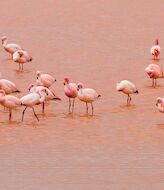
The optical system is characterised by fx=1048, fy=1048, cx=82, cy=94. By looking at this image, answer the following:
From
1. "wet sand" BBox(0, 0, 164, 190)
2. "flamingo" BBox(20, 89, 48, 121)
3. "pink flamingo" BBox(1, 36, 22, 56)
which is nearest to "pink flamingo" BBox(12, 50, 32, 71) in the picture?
"wet sand" BBox(0, 0, 164, 190)

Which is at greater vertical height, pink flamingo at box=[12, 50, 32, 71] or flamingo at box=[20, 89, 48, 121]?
pink flamingo at box=[12, 50, 32, 71]

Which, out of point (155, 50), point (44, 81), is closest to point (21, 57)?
point (44, 81)

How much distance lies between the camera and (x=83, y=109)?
16797 mm

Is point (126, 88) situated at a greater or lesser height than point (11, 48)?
lesser

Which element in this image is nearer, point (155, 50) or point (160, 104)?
point (160, 104)

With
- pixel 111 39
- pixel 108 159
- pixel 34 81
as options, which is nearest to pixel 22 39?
pixel 111 39

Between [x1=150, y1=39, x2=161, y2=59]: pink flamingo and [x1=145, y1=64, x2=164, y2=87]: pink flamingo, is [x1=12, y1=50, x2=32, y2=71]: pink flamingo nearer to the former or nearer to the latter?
[x1=150, y1=39, x2=161, y2=59]: pink flamingo

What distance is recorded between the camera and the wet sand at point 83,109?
13328 mm

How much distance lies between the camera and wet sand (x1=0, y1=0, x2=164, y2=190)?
13.3m

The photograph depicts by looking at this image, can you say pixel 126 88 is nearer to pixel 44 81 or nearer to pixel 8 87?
pixel 44 81

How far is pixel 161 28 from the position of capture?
24.2m

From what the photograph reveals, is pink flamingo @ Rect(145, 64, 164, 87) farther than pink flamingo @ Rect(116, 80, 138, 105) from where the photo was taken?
Yes

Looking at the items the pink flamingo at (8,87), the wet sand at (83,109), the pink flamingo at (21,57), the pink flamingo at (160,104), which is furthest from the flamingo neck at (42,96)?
the pink flamingo at (21,57)

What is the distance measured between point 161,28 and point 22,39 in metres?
3.32
